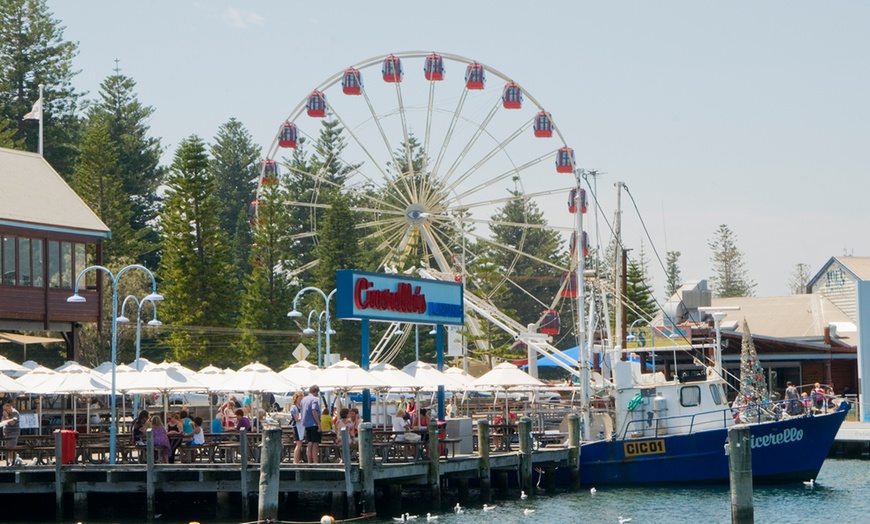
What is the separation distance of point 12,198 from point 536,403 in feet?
56.4

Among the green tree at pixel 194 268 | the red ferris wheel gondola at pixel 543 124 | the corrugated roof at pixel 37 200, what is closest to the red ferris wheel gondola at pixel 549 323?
the red ferris wheel gondola at pixel 543 124

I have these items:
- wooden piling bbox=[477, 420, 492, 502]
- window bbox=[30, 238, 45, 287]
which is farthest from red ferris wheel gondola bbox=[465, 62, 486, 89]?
wooden piling bbox=[477, 420, 492, 502]

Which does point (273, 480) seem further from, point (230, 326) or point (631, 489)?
point (230, 326)

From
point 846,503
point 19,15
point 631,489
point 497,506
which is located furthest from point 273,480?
point 19,15

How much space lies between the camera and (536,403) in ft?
125

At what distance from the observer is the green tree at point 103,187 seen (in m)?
64.0

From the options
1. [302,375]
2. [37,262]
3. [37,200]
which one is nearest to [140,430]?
[302,375]

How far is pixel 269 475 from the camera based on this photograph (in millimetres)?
24984

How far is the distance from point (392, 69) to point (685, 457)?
77.1 feet

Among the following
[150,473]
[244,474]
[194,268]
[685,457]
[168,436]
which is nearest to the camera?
[244,474]

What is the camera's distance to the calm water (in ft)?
94.0

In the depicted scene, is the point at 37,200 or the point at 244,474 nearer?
the point at 244,474

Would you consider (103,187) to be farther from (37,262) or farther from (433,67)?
(37,262)

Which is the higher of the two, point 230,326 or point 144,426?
point 230,326
